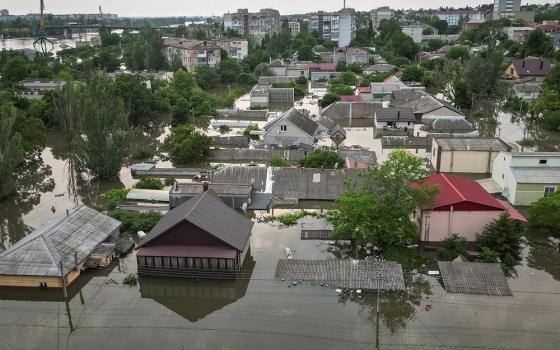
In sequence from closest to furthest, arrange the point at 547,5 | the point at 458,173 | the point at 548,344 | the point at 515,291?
the point at 548,344, the point at 515,291, the point at 458,173, the point at 547,5

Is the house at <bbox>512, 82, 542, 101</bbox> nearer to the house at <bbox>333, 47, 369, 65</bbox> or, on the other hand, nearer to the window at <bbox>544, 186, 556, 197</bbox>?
the window at <bbox>544, 186, 556, 197</bbox>

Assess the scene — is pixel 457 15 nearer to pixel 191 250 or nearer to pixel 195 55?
pixel 195 55

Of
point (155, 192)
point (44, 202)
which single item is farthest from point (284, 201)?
point (44, 202)

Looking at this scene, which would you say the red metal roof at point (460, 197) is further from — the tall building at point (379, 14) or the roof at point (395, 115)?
the tall building at point (379, 14)

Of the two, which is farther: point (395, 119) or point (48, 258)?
point (395, 119)

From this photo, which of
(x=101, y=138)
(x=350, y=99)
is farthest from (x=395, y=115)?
(x=101, y=138)

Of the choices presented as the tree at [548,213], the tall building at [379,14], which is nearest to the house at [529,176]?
the tree at [548,213]

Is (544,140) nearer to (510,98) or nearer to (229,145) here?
(510,98)

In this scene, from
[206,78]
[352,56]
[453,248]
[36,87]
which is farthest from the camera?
[352,56]
